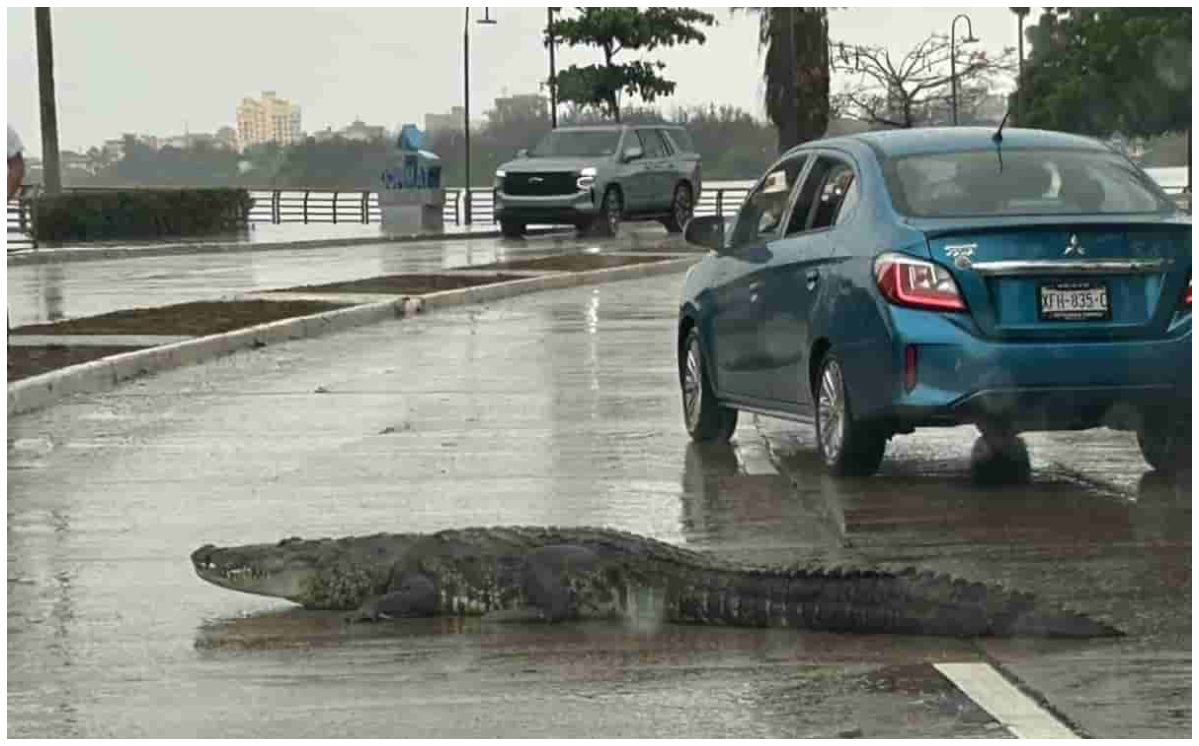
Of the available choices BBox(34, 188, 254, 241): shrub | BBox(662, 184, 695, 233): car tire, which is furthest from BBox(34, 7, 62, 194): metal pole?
BBox(662, 184, 695, 233): car tire

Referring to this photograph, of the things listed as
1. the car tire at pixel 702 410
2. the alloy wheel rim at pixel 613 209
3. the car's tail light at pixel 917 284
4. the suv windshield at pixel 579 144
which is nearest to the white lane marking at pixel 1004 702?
the car's tail light at pixel 917 284

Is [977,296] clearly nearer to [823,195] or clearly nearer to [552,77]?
[823,195]

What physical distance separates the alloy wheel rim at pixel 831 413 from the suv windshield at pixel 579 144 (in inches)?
1471

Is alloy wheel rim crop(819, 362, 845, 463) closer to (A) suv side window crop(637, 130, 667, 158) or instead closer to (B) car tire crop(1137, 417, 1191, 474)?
(B) car tire crop(1137, 417, 1191, 474)

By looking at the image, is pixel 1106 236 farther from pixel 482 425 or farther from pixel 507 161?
pixel 507 161

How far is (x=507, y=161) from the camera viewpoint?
51.2 m

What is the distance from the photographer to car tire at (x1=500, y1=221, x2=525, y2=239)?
166 feet

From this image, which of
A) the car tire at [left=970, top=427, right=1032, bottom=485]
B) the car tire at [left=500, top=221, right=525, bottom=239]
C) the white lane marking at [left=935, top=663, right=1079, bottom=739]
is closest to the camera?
the white lane marking at [left=935, top=663, right=1079, bottom=739]

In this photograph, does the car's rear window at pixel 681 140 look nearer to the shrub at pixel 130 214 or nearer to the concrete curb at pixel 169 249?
the concrete curb at pixel 169 249

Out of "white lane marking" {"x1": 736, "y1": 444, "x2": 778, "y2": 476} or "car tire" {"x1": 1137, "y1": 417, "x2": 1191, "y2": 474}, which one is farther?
"white lane marking" {"x1": 736, "y1": 444, "x2": 778, "y2": 476}

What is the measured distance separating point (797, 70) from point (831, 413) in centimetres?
4770

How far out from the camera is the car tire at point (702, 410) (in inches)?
556

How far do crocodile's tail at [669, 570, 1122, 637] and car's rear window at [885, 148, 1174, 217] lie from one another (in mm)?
3935

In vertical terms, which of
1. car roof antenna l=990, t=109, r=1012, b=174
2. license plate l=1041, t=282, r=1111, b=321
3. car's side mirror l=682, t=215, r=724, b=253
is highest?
car roof antenna l=990, t=109, r=1012, b=174
